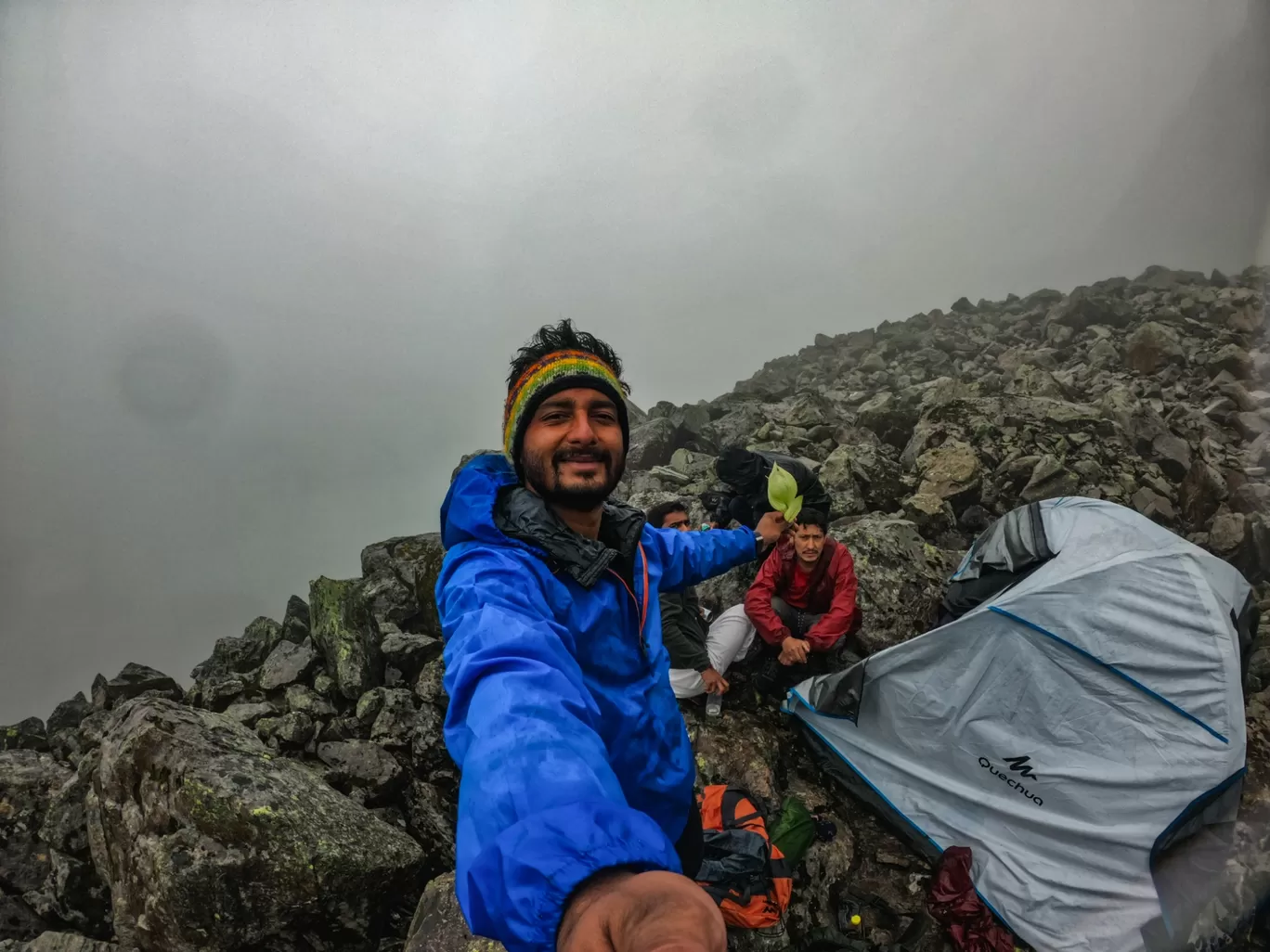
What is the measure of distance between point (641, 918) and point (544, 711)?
609 mm

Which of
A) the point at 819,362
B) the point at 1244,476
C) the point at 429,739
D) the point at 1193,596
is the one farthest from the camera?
the point at 819,362

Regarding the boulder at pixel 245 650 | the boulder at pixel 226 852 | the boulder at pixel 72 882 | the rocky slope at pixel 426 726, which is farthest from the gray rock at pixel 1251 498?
the boulder at pixel 245 650

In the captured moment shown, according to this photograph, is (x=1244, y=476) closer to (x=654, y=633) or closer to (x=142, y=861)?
(x=654, y=633)

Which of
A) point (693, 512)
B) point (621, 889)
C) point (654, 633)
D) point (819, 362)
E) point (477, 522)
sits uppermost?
point (819, 362)

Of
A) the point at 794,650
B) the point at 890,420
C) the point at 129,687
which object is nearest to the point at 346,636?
the point at 129,687

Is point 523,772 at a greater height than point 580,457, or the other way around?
point 580,457

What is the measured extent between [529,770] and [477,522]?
107 cm

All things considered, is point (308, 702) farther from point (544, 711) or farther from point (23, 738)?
point (544, 711)

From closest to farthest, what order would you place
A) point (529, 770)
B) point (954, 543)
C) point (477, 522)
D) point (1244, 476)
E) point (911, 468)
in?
1. point (529, 770)
2. point (477, 522)
3. point (954, 543)
4. point (1244, 476)
5. point (911, 468)

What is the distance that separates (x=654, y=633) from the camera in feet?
8.68

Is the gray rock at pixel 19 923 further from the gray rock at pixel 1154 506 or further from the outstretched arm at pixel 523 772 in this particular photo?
→ the gray rock at pixel 1154 506

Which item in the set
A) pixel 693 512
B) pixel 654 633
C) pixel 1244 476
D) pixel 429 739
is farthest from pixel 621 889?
pixel 1244 476

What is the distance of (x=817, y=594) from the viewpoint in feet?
19.8

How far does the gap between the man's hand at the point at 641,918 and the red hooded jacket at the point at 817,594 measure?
4.92 meters
